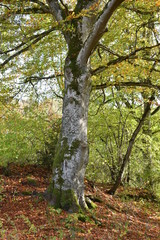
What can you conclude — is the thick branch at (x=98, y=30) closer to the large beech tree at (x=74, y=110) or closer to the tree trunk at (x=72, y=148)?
the large beech tree at (x=74, y=110)

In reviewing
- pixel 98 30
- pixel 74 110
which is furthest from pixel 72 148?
pixel 98 30

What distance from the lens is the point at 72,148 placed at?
5508mm

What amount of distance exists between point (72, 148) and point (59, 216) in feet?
4.71

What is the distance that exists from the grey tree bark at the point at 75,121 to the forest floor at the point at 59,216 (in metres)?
0.39

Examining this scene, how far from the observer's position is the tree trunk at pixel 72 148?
5.39m

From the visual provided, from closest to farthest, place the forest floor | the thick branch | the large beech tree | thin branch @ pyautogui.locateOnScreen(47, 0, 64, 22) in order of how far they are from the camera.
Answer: the forest floor
the thick branch
the large beech tree
thin branch @ pyautogui.locateOnScreen(47, 0, 64, 22)

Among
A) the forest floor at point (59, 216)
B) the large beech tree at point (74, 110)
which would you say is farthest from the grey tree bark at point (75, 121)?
the forest floor at point (59, 216)

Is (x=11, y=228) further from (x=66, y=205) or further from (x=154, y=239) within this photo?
(x=154, y=239)

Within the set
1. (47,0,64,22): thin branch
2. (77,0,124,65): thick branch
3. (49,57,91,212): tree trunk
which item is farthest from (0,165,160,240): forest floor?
(47,0,64,22): thin branch

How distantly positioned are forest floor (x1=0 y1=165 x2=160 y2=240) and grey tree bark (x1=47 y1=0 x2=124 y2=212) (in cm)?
39

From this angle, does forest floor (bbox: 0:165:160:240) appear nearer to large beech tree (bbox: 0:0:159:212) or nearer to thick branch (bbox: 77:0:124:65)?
large beech tree (bbox: 0:0:159:212)

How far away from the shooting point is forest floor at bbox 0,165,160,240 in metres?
4.25

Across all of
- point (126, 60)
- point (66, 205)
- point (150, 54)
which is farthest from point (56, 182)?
point (150, 54)

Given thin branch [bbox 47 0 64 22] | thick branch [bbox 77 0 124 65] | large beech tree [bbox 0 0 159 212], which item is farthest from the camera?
thin branch [bbox 47 0 64 22]
